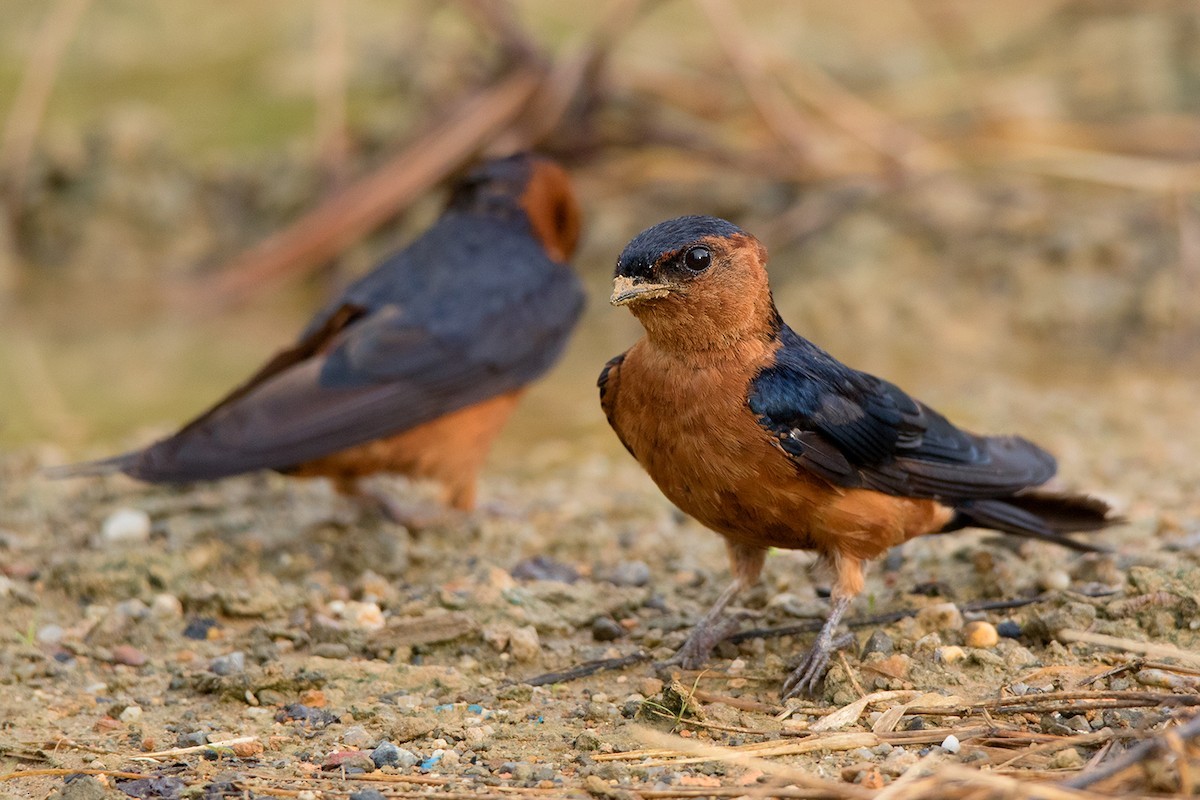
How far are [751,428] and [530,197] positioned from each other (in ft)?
10.8

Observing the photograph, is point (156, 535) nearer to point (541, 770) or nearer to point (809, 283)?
point (541, 770)

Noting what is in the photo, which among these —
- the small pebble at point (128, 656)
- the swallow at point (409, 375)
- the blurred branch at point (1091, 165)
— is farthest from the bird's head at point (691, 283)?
the blurred branch at point (1091, 165)

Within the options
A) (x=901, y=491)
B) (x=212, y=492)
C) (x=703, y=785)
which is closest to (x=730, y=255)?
(x=901, y=491)

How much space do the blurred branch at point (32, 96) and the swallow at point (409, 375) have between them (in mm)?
2730

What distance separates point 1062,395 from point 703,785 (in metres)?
5.23

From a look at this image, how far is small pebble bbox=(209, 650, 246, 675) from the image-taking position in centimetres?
393

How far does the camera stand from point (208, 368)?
877 centimetres

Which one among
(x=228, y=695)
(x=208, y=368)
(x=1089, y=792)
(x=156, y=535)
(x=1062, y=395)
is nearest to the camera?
(x=1089, y=792)

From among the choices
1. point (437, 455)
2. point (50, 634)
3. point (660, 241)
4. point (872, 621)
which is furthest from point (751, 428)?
point (437, 455)

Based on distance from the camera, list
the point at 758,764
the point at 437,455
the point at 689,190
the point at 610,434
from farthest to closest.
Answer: the point at 689,190
the point at 610,434
the point at 437,455
the point at 758,764

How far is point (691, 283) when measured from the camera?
3.77 metres

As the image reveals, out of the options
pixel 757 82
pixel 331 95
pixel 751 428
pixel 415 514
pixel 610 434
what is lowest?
pixel 415 514

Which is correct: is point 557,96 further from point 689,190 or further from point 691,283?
point 691,283

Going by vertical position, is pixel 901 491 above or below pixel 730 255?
below
